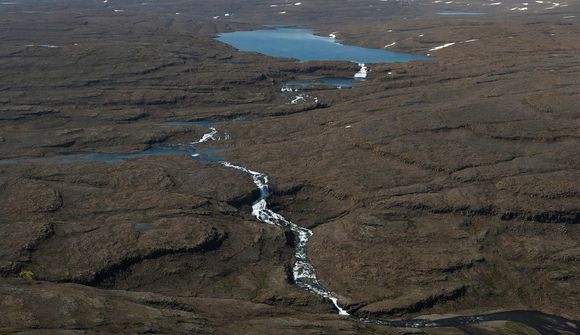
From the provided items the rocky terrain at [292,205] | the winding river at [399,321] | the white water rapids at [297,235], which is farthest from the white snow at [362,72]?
the winding river at [399,321]

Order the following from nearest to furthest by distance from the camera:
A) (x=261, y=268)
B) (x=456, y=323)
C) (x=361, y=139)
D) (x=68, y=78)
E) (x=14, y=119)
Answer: (x=456, y=323)
(x=261, y=268)
(x=361, y=139)
(x=14, y=119)
(x=68, y=78)

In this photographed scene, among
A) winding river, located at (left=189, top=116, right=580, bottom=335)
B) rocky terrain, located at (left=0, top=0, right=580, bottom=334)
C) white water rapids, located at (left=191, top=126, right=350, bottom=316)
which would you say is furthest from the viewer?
white water rapids, located at (left=191, top=126, right=350, bottom=316)

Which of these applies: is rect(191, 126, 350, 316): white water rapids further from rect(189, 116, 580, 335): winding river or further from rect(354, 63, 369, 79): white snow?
rect(354, 63, 369, 79): white snow

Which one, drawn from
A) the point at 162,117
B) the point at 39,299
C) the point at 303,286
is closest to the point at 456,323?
the point at 303,286

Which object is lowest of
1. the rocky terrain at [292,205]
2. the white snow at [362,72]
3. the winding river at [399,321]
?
the winding river at [399,321]

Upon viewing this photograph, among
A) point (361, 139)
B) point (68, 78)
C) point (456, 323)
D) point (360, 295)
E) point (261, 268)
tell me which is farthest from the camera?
point (68, 78)

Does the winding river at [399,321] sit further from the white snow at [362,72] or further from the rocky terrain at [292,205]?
the white snow at [362,72]

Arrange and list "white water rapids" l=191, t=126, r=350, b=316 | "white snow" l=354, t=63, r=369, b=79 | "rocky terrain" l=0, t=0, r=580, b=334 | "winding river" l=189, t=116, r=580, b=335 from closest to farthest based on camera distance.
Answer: "winding river" l=189, t=116, r=580, b=335, "rocky terrain" l=0, t=0, r=580, b=334, "white water rapids" l=191, t=126, r=350, b=316, "white snow" l=354, t=63, r=369, b=79

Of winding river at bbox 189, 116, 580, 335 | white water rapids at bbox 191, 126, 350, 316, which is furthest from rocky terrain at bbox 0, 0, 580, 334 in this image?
white water rapids at bbox 191, 126, 350, 316

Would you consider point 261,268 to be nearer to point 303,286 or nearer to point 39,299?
point 303,286
